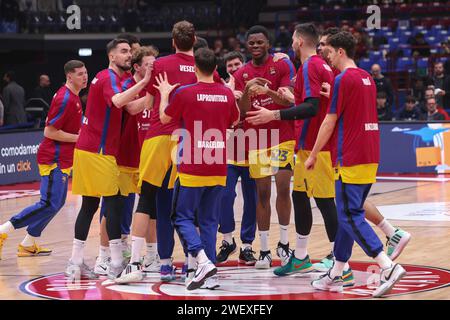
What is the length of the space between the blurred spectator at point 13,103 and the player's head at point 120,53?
38.7 feet

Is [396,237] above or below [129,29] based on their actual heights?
below

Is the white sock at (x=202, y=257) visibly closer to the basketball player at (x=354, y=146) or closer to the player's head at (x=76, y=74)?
the basketball player at (x=354, y=146)

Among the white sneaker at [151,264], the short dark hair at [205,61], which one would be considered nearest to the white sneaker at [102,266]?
the white sneaker at [151,264]

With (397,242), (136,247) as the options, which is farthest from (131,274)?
(397,242)

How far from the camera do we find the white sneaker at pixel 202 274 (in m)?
7.86

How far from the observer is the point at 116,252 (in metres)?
8.62

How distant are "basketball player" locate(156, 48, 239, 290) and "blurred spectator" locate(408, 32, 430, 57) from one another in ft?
53.8

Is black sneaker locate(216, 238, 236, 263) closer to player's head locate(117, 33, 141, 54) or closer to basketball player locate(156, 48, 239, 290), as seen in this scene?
basketball player locate(156, 48, 239, 290)

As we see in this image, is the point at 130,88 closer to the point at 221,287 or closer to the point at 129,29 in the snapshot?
the point at 221,287

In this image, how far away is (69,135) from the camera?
32.1 feet

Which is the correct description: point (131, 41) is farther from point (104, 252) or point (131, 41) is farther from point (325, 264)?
point (325, 264)

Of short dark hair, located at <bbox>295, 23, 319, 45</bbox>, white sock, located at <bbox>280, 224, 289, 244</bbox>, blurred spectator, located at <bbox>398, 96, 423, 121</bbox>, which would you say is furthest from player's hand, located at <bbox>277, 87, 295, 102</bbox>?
blurred spectator, located at <bbox>398, 96, 423, 121</bbox>

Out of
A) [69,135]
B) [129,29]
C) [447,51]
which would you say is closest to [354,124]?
[69,135]
